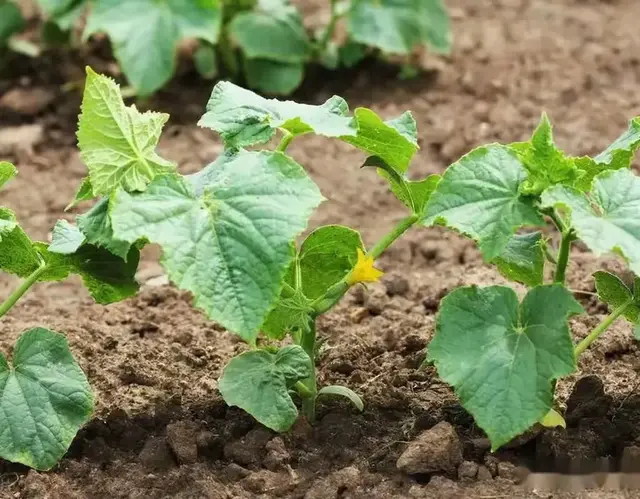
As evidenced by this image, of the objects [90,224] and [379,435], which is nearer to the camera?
[90,224]

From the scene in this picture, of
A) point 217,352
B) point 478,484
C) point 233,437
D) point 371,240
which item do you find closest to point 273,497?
point 233,437

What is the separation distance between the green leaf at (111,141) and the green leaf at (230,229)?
5.4 inches

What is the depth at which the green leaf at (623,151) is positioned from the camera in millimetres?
2092

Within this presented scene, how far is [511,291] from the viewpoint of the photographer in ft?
6.55

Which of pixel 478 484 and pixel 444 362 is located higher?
pixel 444 362

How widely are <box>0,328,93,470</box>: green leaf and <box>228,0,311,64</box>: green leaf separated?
2133mm

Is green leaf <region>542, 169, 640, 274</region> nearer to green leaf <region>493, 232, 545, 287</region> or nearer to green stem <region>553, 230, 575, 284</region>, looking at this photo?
green stem <region>553, 230, 575, 284</region>

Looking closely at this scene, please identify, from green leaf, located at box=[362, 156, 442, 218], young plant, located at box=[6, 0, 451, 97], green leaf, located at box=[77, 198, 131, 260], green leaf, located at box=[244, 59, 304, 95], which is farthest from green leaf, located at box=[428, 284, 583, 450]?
green leaf, located at box=[244, 59, 304, 95]

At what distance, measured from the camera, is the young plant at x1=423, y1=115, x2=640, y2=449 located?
1878 mm

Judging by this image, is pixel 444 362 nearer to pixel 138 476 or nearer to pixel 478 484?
pixel 478 484

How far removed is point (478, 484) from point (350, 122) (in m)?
0.72

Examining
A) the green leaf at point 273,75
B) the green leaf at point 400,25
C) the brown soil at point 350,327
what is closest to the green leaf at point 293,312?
the brown soil at point 350,327

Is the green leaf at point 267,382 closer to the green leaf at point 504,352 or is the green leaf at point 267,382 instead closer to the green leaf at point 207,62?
the green leaf at point 504,352

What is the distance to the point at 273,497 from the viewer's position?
2.09 meters
